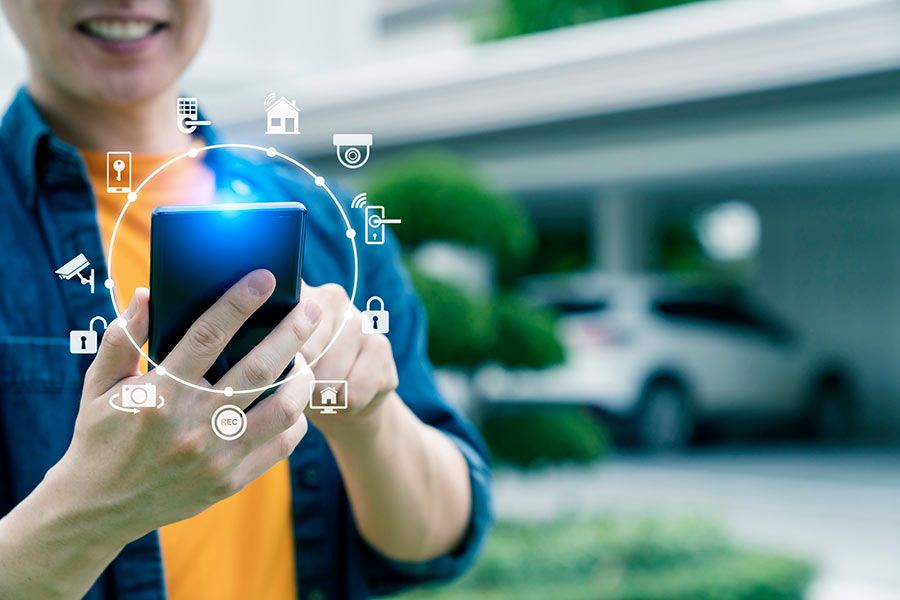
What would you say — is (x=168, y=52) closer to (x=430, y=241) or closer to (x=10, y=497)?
(x=10, y=497)

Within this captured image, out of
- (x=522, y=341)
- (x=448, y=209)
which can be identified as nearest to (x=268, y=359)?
(x=448, y=209)

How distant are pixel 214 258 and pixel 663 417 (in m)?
8.21

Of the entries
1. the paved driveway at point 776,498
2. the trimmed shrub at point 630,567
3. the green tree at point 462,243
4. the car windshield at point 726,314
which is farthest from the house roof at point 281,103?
the car windshield at point 726,314

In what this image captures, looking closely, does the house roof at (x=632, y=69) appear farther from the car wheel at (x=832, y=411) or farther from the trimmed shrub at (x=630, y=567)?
the car wheel at (x=832, y=411)

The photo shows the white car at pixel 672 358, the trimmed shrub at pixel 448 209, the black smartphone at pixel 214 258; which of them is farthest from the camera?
the white car at pixel 672 358

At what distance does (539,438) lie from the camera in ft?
17.0

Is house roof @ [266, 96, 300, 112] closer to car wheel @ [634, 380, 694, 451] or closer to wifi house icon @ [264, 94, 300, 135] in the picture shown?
wifi house icon @ [264, 94, 300, 135]

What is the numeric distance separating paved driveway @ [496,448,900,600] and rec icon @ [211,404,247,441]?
4.61m

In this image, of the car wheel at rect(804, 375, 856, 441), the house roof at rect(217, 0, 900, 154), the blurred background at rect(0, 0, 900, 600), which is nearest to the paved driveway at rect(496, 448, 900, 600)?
the blurred background at rect(0, 0, 900, 600)

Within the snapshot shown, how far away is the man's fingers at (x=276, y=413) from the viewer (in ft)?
1.94

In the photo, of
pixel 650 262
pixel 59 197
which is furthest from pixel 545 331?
pixel 650 262

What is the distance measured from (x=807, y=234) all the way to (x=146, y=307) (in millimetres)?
11646

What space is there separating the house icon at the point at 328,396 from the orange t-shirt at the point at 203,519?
0.13m

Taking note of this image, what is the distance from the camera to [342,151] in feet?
2.30
